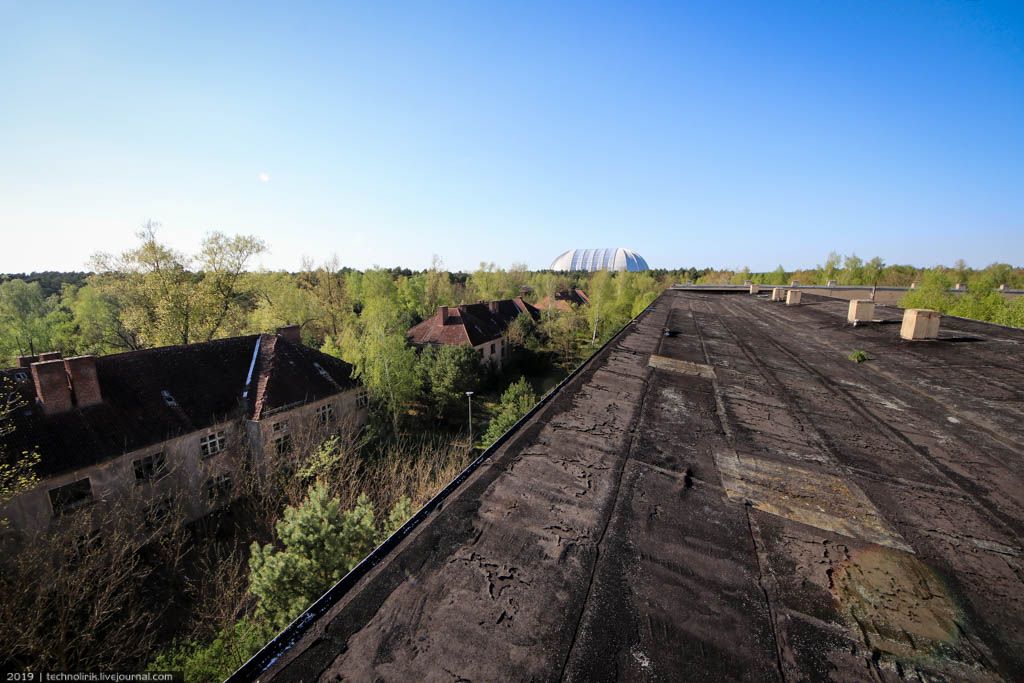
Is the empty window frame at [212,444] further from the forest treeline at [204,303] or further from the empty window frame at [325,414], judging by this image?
the forest treeline at [204,303]

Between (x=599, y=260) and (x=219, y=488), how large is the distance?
14198 cm

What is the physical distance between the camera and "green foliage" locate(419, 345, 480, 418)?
20.9 metres

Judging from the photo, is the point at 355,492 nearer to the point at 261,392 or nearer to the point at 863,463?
the point at 261,392

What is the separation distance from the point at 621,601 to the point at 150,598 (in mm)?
13493

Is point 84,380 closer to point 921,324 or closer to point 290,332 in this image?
point 290,332

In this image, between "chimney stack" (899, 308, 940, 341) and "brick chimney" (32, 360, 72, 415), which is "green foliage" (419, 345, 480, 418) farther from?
"chimney stack" (899, 308, 940, 341)

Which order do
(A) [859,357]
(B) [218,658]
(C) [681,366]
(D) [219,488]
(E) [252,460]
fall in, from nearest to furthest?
(C) [681,366]
(A) [859,357]
(B) [218,658]
(D) [219,488]
(E) [252,460]

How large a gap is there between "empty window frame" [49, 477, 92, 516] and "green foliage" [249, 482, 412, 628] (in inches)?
305

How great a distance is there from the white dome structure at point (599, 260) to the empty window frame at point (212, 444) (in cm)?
12678

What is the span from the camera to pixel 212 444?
520 inches

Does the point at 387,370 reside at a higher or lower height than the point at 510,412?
higher

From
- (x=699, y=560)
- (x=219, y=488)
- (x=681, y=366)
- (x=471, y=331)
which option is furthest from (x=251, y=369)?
(x=699, y=560)

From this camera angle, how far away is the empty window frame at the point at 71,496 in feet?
32.2

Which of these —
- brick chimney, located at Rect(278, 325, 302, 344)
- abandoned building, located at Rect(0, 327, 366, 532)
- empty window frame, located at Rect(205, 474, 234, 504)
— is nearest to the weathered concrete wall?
abandoned building, located at Rect(0, 327, 366, 532)
